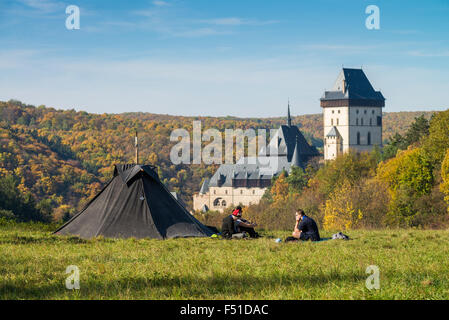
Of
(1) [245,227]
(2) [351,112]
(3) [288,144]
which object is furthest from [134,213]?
(2) [351,112]

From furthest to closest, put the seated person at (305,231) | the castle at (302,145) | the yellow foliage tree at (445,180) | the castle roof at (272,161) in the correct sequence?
the castle roof at (272,161), the castle at (302,145), the yellow foliage tree at (445,180), the seated person at (305,231)

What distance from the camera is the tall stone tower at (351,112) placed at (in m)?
155

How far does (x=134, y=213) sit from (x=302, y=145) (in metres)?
135

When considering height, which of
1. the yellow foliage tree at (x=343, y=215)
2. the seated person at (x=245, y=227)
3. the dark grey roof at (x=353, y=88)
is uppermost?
the dark grey roof at (x=353, y=88)

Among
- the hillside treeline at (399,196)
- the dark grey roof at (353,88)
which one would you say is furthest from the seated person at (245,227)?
the dark grey roof at (353,88)

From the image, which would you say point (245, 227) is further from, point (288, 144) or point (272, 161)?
point (272, 161)

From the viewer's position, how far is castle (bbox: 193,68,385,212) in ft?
479

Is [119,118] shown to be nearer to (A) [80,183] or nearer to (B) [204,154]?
(B) [204,154]

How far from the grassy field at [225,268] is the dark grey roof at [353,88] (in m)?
144

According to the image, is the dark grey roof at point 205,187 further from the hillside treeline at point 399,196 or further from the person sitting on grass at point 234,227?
the person sitting on grass at point 234,227

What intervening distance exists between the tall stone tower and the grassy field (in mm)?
141823

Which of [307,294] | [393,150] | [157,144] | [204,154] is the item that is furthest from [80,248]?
[204,154]

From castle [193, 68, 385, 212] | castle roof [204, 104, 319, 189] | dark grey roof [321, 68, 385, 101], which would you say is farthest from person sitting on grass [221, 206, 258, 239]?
dark grey roof [321, 68, 385, 101]

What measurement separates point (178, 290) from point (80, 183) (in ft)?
295
